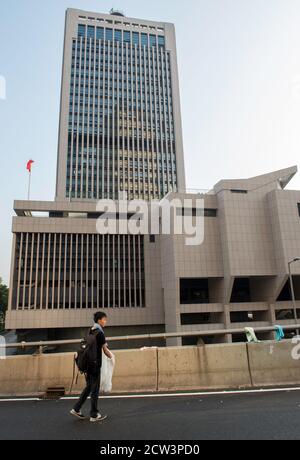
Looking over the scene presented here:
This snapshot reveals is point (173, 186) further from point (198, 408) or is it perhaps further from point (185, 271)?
point (198, 408)

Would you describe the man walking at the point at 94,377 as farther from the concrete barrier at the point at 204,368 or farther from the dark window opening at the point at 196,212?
the dark window opening at the point at 196,212

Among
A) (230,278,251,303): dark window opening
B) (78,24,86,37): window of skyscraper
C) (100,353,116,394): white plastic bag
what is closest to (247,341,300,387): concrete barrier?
(100,353,116,394): white plastic bag

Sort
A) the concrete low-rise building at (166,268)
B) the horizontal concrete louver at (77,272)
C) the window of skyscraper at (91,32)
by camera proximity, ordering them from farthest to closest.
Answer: the window of skyscraper at (91,32) → the horizontal concrete louver at (77,272) → the concrete low-rise building at (166,268)

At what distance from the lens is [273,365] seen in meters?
7.43

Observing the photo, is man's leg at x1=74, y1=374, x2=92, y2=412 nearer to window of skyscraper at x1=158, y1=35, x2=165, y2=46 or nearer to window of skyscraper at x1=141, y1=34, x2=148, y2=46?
window of skyscraper at x1=141, y1=34, x2=148, y2=46

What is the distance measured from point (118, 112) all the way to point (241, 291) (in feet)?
212

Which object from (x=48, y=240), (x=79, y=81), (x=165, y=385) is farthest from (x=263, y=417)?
(x=79, y=81)

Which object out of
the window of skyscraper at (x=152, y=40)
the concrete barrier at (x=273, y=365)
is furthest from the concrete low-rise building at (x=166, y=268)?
the window of skyscraper at (x=152, y=40)

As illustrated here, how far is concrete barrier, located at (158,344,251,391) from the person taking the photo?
7223mm

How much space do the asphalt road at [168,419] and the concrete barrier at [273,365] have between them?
76 centimetres

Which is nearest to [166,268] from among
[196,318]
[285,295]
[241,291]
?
[196,318]

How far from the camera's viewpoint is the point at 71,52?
9012 cm

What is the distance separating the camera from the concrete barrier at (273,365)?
7.30 metres

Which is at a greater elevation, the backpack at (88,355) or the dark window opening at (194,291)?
the dark window opening at (194,291)
